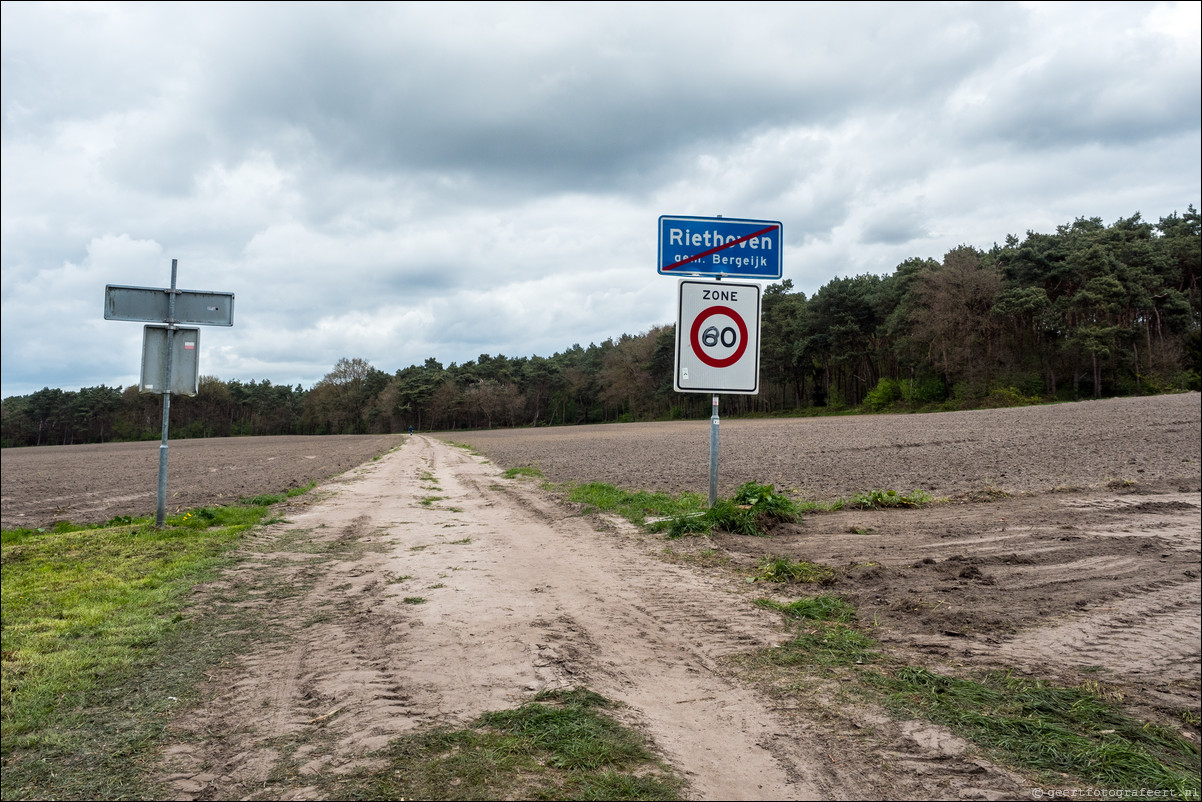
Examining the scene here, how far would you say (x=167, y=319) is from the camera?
9961 mm

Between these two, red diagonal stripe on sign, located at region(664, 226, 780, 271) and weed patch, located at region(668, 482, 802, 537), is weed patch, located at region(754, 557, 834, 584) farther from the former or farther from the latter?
red diagonal stripe on sign, located at region(664, 226, 780, 271)

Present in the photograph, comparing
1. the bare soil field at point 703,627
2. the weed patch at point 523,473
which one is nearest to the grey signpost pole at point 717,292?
the bare soil field at point 703,627

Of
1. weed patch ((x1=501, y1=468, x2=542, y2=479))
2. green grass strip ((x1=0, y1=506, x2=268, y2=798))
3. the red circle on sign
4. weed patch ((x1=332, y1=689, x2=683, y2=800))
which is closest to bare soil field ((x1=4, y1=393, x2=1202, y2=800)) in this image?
weed patch ((x1=332, y1=689, x2=683, y2=800))

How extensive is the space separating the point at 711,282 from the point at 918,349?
62014 mm

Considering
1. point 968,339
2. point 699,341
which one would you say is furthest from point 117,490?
point 968,339

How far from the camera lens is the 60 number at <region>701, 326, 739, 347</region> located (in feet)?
31.4

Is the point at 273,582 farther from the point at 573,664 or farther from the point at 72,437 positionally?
the point at 72,437

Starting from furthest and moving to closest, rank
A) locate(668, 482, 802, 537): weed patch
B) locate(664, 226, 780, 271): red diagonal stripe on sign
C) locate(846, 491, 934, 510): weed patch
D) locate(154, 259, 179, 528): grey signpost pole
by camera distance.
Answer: locate(846, 491, 934, 510): weed patch → locate(154, 259, 179, 528): grey signpost pole → locate(664, 226, 780, 271): red diagonal stripe on sign → locate(668, 482, 802, 537): weed patch

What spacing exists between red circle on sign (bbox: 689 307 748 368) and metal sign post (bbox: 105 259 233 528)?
722cm

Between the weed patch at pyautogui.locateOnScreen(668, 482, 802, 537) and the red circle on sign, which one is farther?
the red circle on sign

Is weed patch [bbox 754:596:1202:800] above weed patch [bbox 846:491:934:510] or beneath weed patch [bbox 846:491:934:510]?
beneath

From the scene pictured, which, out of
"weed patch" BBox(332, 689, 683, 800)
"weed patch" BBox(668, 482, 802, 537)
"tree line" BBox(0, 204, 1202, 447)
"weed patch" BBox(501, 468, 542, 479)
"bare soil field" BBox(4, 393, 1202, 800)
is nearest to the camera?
"weed patch" BBox(332, 689, 683, 800)

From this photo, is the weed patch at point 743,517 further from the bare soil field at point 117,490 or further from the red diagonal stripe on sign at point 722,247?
the bare soil field at point 117,490

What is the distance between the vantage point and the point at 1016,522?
8320 mm
